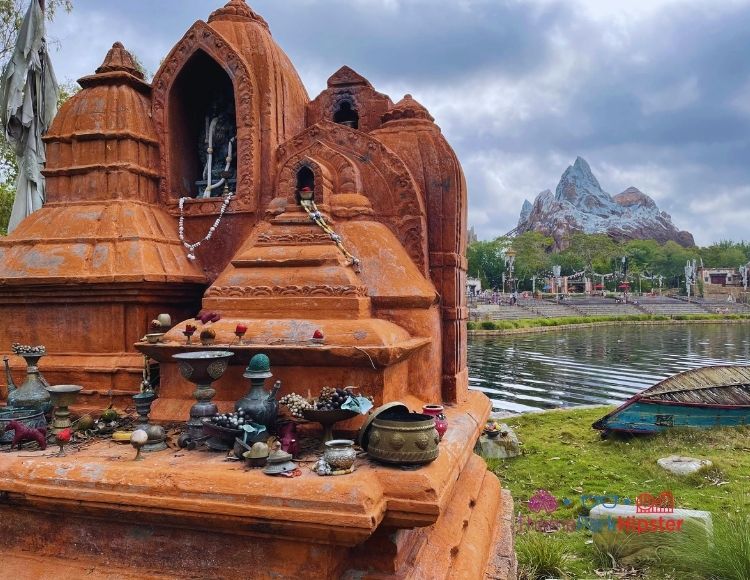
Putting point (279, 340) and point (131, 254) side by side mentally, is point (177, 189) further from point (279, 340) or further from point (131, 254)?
point (279, 340)

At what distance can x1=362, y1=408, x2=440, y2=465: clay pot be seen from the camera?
11.6 ft

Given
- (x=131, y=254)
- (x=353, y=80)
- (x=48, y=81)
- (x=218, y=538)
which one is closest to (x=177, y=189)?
(x=131, y=254)

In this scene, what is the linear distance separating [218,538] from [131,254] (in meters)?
3.37

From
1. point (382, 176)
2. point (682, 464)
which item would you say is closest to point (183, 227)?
point (382, 176)

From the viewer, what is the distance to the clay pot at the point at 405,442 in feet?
11.6

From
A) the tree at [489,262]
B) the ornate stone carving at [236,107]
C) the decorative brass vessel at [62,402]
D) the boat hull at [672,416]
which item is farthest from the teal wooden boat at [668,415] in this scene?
the tree at [489,262]

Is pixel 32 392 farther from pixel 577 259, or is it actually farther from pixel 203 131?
pixel 577 259

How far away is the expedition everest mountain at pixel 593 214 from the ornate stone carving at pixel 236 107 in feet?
329

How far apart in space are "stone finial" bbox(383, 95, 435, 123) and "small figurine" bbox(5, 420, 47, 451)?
4.65 m

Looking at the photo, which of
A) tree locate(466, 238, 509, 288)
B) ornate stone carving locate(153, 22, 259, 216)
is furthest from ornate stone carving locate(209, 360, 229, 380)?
tree locate(466, 238, 509, 288)

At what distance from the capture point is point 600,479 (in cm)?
984

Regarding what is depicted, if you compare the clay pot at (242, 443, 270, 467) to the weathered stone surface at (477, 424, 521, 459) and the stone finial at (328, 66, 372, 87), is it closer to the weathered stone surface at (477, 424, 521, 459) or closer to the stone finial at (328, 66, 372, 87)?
the stone finial at (328, 66, 372, 87)

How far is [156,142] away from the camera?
672 centimetres

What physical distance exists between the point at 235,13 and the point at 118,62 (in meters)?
1.50
